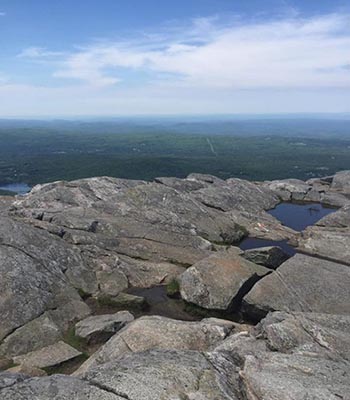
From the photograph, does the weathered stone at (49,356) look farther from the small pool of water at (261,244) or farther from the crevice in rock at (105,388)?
the small pool of water at (261,244)

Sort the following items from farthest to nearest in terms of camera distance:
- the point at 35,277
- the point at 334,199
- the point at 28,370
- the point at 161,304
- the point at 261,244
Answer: the point at 334,199 < the point at 261,244 < the point at 161,304 < the point at 35,277 < the point at 28,370

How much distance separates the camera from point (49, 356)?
20938 millimetres

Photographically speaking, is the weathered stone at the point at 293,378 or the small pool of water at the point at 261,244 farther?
the small pool of water at the point at 261,244

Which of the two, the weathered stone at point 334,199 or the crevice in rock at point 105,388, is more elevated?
the crevice in rock at point 105,388

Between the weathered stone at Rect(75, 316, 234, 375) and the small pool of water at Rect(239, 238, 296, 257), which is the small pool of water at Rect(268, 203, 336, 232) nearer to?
the small pool of water at Rect(239, 238, 296, 257)

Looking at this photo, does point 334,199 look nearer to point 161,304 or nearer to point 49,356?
point 161,304

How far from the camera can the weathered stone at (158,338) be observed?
19.2m

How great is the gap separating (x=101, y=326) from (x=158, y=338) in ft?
15.8

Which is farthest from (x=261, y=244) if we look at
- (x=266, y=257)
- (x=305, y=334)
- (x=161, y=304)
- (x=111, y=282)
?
(x=305, y=334)

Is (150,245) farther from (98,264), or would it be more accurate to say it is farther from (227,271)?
(227,271)

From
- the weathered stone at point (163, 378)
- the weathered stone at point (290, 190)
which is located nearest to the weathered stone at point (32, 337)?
the weathered stone at point (163, 378)

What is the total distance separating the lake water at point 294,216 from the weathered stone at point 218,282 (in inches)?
414

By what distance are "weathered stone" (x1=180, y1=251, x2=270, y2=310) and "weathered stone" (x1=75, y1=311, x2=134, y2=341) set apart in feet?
16.8

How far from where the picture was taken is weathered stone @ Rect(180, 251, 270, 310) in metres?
26.9
